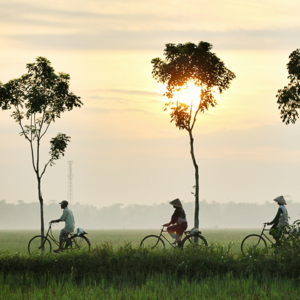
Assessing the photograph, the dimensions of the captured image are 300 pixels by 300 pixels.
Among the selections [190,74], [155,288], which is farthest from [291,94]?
[155,288]

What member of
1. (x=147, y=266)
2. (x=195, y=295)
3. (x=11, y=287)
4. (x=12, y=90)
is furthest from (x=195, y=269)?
(x=12, y=90)

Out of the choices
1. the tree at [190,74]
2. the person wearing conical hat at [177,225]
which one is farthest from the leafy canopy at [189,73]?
the person wearing conical hat at [177,225]

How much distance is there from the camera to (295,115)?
25547 mm

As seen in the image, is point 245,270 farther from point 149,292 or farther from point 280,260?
point 149,292

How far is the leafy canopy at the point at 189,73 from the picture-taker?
83.7 feet

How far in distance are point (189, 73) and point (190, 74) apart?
9cm

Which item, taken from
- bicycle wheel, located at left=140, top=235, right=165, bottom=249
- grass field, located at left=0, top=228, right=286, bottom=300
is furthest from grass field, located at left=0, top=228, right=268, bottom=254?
grass field, located at left=0, top=228, right=286, bottom=300

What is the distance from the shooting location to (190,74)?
2577 cm

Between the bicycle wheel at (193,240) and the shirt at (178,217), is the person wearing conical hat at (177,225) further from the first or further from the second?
the bicycle wheel at (193,240)

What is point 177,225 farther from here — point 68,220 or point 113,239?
point 113,239

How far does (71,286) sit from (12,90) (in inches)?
643

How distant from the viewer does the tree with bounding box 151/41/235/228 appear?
25.5 m

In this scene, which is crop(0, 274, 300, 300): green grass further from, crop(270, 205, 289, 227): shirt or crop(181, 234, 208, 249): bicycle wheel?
crop(270, 205, 289, 227): shirt

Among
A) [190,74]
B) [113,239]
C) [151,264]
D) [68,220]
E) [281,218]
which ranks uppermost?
[190,74]
